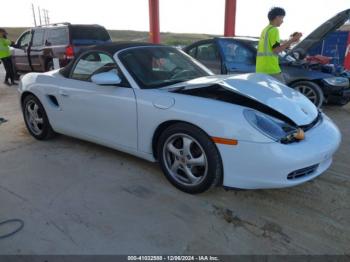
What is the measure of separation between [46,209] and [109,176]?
0.78 meters

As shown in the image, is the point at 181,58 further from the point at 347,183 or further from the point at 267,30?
A: the point at 347,183

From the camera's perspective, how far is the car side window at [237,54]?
21.1ft

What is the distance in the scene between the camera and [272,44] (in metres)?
4.66

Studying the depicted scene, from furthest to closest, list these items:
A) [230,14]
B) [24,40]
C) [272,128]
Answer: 1. [230,14]
2. [24,40]
3. [272,128]

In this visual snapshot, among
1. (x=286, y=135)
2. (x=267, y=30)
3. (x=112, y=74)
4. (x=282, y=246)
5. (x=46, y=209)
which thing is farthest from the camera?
(x=267, y=30)

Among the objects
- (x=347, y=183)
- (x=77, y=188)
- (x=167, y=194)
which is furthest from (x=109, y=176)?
(x=347, y=183)

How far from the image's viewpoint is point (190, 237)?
2467mm

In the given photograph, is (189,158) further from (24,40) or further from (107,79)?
(24,40)

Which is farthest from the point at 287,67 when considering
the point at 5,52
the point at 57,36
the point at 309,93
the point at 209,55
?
the point at 5,52

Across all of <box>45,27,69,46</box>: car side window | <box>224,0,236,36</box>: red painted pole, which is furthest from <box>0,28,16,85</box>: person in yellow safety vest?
<box>224,0,236,36</box>: red painted pole

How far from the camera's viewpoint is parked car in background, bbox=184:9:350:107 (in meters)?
6.18

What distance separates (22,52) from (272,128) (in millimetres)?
10256

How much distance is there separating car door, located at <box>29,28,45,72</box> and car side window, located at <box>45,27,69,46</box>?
330 mm

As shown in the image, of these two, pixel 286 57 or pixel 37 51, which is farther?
pixel 37 51
